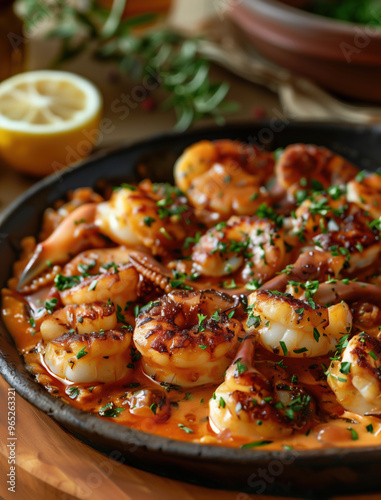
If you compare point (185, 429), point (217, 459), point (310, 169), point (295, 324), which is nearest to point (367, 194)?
point (310, 169)

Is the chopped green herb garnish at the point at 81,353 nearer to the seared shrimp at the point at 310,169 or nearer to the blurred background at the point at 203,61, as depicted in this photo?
the seared shrimp at the point at 310,169

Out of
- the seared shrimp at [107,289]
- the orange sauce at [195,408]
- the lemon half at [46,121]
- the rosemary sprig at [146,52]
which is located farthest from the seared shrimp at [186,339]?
the rosemary sprig at [146,52]

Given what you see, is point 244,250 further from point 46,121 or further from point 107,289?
point 46,121

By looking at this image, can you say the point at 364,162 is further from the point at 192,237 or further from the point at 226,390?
the point at 226,390

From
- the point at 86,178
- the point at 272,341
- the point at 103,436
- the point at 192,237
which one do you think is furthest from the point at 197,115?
the point at 103,436

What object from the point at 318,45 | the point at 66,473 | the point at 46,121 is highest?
the point at 318,45

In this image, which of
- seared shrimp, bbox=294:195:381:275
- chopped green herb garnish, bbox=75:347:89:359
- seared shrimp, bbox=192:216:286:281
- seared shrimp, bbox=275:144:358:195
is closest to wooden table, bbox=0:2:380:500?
chopped green herb garnish, bbox=75:347:89:359

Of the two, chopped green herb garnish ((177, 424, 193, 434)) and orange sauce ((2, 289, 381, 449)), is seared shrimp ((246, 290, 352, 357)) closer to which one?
orange sauce ((2, 289, 381, 449))
